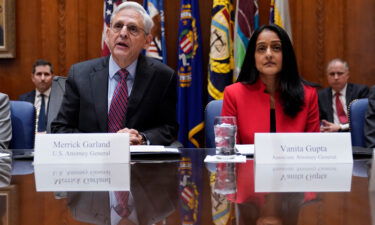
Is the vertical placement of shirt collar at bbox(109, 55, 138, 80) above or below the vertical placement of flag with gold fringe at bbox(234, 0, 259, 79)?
below

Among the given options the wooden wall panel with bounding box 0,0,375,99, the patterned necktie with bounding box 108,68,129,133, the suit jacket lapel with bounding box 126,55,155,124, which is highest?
the wooden wall panel with bounding box 0,0,375,99

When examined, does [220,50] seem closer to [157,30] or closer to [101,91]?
[157,30]

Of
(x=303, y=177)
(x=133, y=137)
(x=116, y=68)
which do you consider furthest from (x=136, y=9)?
(x=303, y=177)

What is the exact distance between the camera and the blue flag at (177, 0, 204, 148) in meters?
6.11

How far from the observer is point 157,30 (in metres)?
6.23

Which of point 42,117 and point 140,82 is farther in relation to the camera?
point 42,117

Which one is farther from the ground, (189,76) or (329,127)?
(189,76)

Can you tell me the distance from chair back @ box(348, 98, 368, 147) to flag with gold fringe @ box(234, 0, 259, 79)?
255 cm

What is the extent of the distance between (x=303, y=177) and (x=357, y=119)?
2000mm

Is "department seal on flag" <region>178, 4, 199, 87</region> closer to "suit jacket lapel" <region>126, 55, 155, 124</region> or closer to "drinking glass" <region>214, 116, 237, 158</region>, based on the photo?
"suit jacket lapel" <region>126, 55, 155, 124</region>

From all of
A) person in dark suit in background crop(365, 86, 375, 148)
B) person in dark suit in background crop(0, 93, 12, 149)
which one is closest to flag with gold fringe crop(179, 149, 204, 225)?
person in dark suit in background crop(365, 86, 375, 148)

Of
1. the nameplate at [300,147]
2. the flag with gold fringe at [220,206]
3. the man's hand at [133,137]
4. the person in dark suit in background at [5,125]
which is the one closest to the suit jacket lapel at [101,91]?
the man's hand at [133,137]

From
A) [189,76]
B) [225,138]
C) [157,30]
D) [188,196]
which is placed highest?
[157,30]

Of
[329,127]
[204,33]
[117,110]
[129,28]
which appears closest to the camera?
[117,110]
